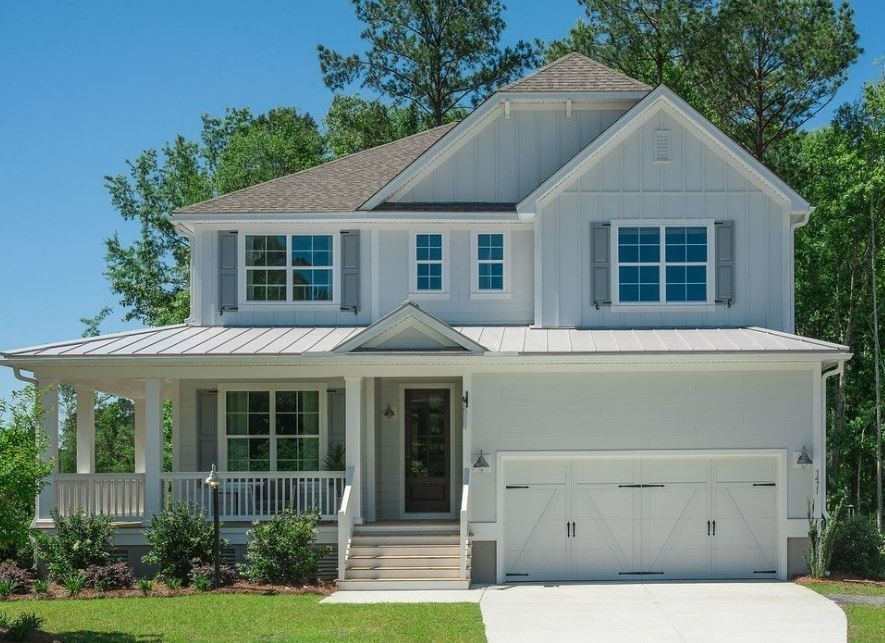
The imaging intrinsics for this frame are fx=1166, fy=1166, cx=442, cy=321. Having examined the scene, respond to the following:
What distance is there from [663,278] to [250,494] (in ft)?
28.6

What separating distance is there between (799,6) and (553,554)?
2093 centimetres

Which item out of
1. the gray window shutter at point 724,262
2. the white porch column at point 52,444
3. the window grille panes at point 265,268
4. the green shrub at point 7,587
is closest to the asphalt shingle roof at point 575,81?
the gray window shutter at point 724,262

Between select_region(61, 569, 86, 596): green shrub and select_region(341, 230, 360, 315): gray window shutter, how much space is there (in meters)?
7.07

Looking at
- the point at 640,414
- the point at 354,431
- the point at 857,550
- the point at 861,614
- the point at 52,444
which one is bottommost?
the point at 861,614

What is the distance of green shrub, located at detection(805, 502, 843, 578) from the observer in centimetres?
1925

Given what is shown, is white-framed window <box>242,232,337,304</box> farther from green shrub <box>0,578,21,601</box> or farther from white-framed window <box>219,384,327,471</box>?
green shrub <box>0,578,21,601</box>

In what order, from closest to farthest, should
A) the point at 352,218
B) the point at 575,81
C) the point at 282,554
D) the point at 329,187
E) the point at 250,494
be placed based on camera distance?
the point at 282,554 → the point at 250,494 → the point at 352,218 → the point at 575,81 → the point at 329,187

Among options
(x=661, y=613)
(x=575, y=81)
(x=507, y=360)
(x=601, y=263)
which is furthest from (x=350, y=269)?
(x=661, y=613)

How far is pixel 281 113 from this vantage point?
44.8m

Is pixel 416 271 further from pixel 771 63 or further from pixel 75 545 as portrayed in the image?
pixel 771 63

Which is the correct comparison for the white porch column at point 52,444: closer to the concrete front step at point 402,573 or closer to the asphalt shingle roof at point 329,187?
the asphalt shingle roof at point 329,187

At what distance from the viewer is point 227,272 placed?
23016 mm

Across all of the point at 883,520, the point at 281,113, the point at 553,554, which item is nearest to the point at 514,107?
the point at 553,554

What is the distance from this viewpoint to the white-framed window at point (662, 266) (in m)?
22.0
